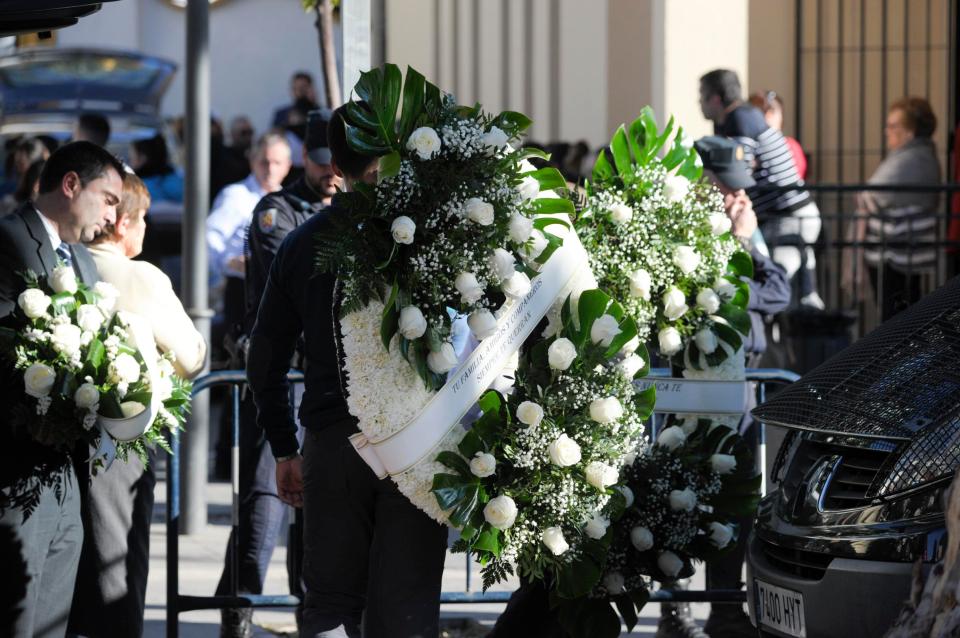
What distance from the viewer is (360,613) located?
431cm

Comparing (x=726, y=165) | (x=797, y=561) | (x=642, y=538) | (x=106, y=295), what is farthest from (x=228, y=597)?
(x=726, y=165)

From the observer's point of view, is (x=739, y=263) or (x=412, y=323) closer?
(x=412, y=323)

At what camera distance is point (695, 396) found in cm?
525

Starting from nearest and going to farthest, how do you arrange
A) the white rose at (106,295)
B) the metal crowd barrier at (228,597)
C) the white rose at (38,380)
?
1. the white rose at (38,380)
2. the white rose at (106,295)
3. the metal crowd barrier at (228,597)

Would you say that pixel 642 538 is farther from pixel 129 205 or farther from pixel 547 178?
pixel 129 205

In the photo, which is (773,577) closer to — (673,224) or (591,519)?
(591,519)

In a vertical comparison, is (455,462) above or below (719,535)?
above

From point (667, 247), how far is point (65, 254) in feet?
6.41

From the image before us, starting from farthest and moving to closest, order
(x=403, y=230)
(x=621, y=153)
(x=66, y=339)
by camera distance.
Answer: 1. (x=621, y=153)
2. (x=66, y=339)
3. (x=403, y=230)

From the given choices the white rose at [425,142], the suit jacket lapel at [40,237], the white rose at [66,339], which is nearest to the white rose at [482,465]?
the white rose at [425,142]

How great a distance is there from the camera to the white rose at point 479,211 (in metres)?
4.07

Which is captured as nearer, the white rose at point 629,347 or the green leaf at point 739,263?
the white rose at point 629,347

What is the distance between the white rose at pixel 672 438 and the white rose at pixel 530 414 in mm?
1000

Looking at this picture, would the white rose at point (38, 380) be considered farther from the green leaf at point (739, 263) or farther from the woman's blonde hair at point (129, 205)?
the green leaf at point (739, 263)
